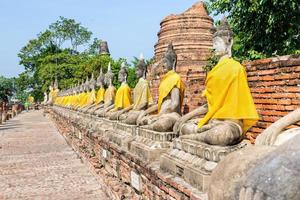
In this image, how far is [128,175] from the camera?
615 cm

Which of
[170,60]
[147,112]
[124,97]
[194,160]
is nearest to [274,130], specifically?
[194,160]

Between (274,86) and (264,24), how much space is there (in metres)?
4.32

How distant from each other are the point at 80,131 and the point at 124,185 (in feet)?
17.6

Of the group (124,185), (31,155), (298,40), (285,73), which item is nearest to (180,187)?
(124,185)

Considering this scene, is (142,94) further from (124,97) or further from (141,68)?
(124,97)

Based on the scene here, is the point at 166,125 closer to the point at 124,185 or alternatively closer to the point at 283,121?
the point at 124,185

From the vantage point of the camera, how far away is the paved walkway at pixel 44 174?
7.87 metres

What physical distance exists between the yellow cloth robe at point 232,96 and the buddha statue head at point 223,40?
0.40ft

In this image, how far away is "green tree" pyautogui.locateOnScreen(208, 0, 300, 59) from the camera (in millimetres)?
9344

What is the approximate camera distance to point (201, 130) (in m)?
4.07

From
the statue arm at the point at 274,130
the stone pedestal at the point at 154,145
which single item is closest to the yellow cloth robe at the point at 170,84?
the stone pedestal at the point at 154,145

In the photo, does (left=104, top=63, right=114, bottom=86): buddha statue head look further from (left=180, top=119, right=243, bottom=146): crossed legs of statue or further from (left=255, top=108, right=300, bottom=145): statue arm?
(left=255, top=108, right=300, bottom=145): statue arm

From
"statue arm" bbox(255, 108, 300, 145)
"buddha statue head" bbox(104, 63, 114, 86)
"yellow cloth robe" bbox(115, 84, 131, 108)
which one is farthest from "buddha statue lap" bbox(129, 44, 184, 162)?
"buddha statue head" bbox(104, 63, 114, 86)

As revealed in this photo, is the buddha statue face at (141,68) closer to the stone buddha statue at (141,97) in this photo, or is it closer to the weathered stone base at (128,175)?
the stone buddha statue at (141,97)
